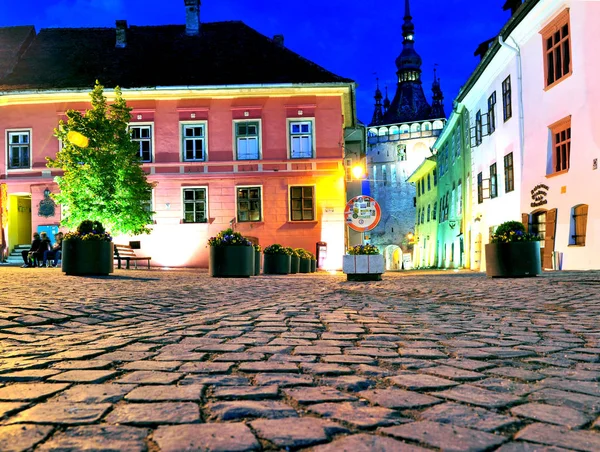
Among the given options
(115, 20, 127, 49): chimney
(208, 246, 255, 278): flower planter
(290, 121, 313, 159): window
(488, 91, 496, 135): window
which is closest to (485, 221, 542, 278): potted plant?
(208, 246, 255, 278): flower planter

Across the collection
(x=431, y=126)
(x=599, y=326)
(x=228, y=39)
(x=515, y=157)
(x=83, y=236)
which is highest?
(x=431, y=126)

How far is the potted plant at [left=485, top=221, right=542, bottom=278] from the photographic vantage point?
12.7 m

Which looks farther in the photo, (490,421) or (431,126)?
(431,126)

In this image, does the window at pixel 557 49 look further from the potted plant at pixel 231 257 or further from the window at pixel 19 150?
the window at pixel 19 150

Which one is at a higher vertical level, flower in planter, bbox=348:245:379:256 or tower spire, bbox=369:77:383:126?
tower spire, bbox=369:77:383:126

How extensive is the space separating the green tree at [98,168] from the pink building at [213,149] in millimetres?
3703

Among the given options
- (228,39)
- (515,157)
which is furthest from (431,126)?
(515,157)

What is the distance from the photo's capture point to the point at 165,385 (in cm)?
274

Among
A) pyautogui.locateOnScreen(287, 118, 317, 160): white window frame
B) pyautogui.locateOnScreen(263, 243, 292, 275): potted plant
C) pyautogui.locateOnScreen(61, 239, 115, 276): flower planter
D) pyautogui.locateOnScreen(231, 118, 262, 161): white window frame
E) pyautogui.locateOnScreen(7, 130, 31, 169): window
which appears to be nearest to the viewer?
pyautogui.locateOnScreen(61, 239, 115, 276): flower planter

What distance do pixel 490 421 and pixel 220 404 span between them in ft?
3.55

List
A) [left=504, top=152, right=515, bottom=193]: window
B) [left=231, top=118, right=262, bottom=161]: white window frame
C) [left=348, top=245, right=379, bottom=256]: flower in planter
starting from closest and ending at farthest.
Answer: [left=348, top=245, right=379, bottom=256]: flower in planter
[left=504, top=152, right=515, bottom=193]: window
[left=231, top=118, right=262, bottom=161]: white window frame

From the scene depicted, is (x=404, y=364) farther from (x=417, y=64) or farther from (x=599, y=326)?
(x=417, y=64)

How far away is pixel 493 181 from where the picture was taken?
2366cm

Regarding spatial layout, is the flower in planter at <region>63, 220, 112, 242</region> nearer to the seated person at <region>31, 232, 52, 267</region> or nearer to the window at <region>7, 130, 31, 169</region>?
the seated person at <region>31, 232, 52, 267</region>
